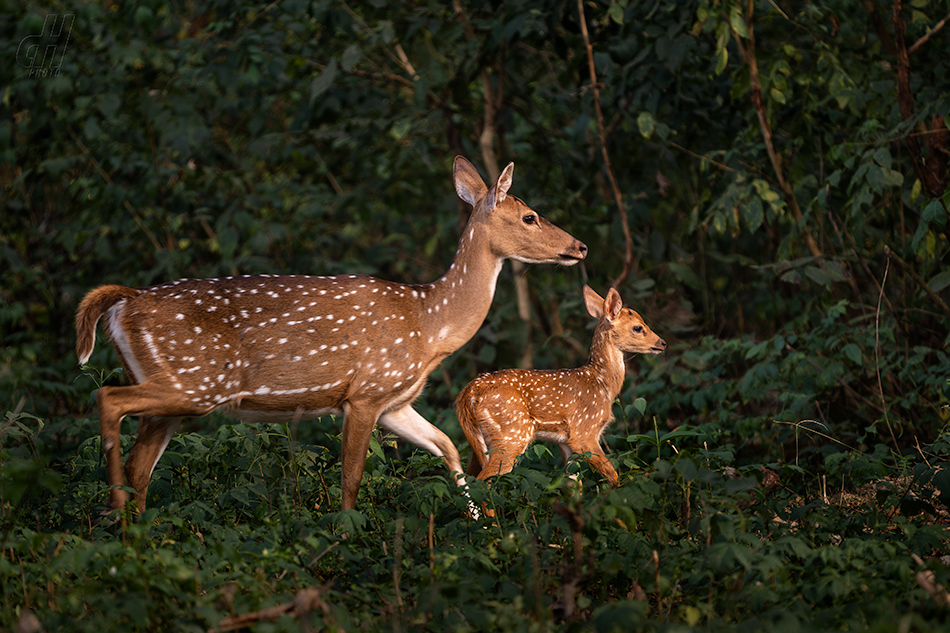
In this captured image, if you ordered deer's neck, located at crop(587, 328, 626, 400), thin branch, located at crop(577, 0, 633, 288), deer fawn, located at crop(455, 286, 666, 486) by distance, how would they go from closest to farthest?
deer fawn, located at crop(455, 286, 666, 486)
deer's neck, located at crop(587, 328, 626, 400)
thin branch, located at crop(577, 0, 633, 288)

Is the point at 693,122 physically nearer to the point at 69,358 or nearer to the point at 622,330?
the point at 622,330

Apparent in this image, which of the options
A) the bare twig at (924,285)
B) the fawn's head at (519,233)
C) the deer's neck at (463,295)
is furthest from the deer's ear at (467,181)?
the bare twig at (924,285)

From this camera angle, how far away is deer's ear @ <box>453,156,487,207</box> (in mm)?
6055

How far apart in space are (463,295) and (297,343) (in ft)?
3.57

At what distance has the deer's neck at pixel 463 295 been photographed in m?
5.56

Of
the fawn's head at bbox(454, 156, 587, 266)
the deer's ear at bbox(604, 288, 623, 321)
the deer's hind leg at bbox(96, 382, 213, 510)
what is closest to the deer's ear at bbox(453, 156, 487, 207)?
the fawn's head at bbox(454, 156, 587, 266)

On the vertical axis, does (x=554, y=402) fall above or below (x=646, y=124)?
below

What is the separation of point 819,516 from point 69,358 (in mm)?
7280

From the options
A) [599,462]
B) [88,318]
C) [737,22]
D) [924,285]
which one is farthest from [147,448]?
[924,285]

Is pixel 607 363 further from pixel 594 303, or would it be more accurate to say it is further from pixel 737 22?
pixel 737 22

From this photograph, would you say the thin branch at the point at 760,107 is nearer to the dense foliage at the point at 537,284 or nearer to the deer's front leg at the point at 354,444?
the dense foliage at the point at 537,284

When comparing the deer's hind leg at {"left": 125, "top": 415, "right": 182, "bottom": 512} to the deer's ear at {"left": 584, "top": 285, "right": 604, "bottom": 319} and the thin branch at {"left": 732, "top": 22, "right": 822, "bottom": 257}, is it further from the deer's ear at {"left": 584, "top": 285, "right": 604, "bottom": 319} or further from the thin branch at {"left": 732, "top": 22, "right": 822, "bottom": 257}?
the thin branch at {"left": 732, "top": 22, "right": 822, "bottom": 257}

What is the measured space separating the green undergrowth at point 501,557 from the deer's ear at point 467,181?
1996 millimetres

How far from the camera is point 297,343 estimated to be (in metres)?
5.13
